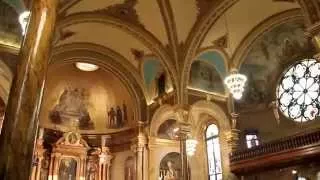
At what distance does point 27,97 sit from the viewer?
2674mm

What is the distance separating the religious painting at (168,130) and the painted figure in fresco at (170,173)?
1.23 m

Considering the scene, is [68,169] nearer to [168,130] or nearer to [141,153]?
[141,153]

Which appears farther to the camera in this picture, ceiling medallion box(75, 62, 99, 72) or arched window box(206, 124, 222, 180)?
ceiling medallion box(75, 62, 99, 72)

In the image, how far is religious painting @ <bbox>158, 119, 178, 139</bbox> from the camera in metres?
15.6

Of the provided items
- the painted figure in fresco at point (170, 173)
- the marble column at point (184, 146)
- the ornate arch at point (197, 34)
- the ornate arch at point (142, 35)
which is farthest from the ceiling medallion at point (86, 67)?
the marble column at point (184, 146)

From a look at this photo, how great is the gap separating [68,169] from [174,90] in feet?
20.8

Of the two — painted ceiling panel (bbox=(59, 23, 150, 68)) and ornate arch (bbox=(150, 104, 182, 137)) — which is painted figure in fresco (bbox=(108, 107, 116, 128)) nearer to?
ornate arch (bbox=(150, 104, 182, 137))

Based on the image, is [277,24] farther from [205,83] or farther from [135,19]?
[135,19]

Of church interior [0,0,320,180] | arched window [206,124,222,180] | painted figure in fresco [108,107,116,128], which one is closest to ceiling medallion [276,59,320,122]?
church interior [0,0,320,180]

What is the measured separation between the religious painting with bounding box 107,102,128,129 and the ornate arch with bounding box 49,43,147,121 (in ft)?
3.60

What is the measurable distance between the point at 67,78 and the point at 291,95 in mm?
10618

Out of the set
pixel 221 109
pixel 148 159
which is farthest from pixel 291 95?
pixel 148 159

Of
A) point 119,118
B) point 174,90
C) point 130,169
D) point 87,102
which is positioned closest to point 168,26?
point 174,90

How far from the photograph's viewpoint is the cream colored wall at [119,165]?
1567 centimetres
